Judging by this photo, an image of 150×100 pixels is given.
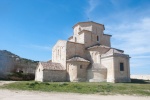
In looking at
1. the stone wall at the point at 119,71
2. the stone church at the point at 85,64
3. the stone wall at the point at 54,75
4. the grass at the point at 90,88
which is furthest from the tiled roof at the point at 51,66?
→ the stone wall at the point at 119,71

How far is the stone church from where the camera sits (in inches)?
1036

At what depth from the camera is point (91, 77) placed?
87.9 feet

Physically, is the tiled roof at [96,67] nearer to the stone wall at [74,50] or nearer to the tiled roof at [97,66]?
the tiled roof at [97,66]

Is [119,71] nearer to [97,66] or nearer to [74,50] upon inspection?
[97,66]

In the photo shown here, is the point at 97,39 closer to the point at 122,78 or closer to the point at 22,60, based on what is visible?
the point at 122,78

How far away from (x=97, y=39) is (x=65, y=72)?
9.29m

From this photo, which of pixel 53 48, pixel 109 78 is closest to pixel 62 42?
pixel 53 48

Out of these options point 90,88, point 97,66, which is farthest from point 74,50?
point 90,88

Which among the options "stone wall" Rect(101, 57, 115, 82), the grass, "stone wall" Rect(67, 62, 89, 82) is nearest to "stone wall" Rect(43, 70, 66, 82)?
"stone wall" Rect(67, 62, 89, 82)

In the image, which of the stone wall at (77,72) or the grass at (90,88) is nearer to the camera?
the grass at (90,88)

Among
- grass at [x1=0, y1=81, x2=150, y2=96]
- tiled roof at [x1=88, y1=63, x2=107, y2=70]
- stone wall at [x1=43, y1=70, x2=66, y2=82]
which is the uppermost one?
tiled roof at [x1=88, y1=63, x2=107, y2=70]

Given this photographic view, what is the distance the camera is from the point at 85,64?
27.8 meters

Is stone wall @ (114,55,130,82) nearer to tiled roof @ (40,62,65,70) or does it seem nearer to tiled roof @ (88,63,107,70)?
tiled roof @ (88,63,107,70)

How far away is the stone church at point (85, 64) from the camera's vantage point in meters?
26.3
